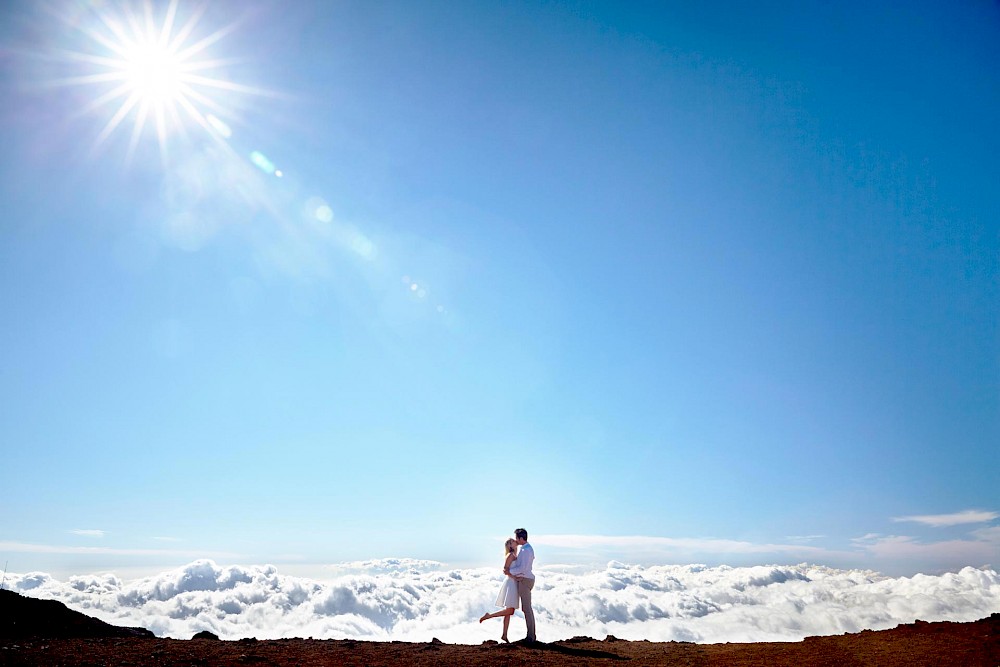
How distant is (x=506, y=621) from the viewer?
16.5 metres

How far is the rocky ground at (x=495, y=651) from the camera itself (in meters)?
11.5

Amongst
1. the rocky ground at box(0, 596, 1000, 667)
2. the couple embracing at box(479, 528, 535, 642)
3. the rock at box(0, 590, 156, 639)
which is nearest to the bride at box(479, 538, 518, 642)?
the couple embracing at box(479, 528, 535, 642)

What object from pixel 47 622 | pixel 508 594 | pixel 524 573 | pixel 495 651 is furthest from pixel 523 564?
pixel 47 622

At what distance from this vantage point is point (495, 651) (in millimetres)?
13758

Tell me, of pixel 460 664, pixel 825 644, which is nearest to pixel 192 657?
pixel 460 664

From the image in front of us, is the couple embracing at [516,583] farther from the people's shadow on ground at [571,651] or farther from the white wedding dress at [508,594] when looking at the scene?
the people's shadow on ground at [571,651]

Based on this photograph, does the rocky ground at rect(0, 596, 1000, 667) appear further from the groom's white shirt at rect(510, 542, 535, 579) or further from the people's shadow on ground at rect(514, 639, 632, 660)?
the groom's white shirt at rect(510, 542, 535, 579)

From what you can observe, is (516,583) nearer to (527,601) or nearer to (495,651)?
(527,601)

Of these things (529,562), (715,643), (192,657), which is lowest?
(715,643)

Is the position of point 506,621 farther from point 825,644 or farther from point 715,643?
point 825,644

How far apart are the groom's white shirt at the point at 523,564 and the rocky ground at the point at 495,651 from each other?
1897mm

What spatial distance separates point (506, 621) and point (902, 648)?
32.7 ft

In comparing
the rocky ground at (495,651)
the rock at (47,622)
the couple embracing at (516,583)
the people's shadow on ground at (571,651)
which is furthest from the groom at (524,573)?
the rock at (47,622)

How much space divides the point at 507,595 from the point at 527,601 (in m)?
0.61
